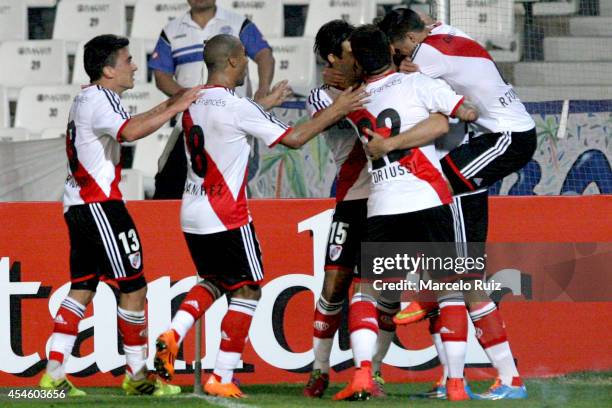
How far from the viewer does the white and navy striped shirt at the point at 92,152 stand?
7.20 meters

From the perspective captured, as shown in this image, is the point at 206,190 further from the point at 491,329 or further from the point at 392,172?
the point at 491,329

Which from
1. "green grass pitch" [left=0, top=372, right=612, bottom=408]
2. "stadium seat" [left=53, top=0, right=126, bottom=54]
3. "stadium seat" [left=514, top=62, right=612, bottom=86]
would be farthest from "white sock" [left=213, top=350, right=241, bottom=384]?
"stadium seat" [left=53, top=0, right=126, bottom=54]

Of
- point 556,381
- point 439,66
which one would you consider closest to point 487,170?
point 439,66

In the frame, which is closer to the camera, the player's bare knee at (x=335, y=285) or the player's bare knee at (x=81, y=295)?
the player's bare knee at (x=335, y=285)

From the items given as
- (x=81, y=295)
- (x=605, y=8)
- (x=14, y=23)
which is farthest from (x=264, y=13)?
(x=81, y=295)

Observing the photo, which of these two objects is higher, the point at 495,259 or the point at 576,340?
the point at 495,259

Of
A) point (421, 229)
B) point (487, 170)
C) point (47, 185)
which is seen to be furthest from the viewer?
point (47, 185)

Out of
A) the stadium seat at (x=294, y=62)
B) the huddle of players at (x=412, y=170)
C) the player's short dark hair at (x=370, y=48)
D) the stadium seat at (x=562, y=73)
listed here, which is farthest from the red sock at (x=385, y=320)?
the stadium seat at (x=294, y=62)

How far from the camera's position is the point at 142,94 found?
1143 centimetres

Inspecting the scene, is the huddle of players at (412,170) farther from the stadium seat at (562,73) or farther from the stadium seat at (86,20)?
the stadium seat at (86,20)

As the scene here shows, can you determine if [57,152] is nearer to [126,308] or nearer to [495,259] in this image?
[126,308]

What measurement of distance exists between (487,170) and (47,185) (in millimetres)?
3638

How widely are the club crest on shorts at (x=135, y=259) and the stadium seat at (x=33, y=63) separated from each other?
17.4ft

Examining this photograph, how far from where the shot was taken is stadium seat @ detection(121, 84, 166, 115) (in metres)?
11.4
